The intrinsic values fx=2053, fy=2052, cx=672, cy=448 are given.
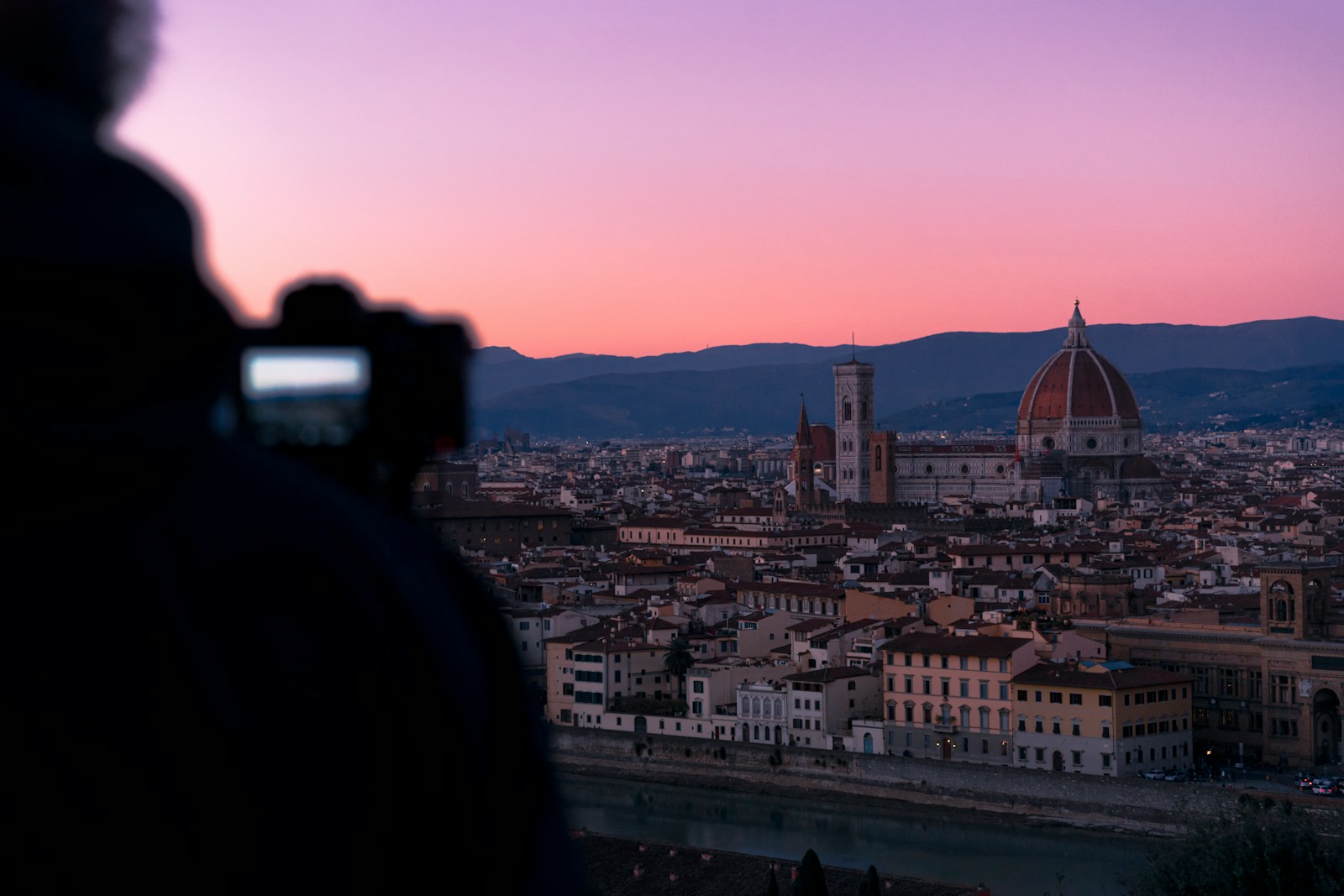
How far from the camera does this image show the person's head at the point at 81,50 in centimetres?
50

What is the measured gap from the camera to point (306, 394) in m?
0.63

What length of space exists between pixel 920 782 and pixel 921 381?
154294 millimetres

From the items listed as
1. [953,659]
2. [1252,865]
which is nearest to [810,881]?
[1252,865]

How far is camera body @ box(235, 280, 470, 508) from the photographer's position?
2.02 feet

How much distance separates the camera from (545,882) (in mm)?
563

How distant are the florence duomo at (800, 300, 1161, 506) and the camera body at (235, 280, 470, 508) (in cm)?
4144

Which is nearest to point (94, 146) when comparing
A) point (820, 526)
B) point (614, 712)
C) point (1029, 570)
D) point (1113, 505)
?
point (614, 712)

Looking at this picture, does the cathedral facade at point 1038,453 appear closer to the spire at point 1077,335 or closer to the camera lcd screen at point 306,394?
the spire at point 1077,335

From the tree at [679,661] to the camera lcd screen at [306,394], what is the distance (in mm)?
16395

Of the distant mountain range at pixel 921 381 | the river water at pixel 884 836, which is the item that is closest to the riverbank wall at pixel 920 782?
the river water at pixel 884 836

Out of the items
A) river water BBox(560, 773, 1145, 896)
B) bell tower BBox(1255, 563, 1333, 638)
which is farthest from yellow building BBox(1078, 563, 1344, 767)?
river water BBox(560, 773, 1145, 896)

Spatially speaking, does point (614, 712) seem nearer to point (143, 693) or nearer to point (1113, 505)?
point (143, 693)

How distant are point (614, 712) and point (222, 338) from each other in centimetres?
1649

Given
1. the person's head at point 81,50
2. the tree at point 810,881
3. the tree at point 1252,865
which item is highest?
the person's head at point 81,50
